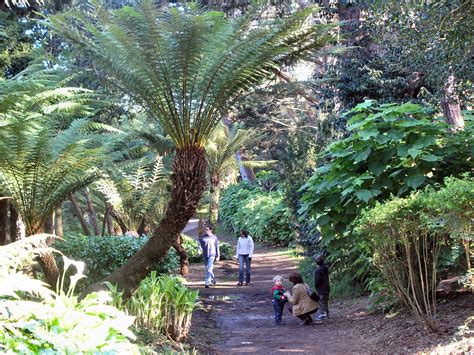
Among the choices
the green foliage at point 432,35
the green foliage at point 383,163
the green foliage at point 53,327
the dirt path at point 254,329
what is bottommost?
the dirt path at point 254,329

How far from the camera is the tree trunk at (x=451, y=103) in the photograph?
31.8ft

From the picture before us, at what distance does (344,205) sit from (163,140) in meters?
11.4

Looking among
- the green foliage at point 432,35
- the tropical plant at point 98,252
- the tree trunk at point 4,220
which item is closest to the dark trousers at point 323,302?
the tropical plant at point 98,252

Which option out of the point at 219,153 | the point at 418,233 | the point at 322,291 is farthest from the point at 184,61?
the point at 219,153

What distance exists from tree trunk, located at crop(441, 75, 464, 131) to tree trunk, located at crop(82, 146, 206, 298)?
4.46 metres

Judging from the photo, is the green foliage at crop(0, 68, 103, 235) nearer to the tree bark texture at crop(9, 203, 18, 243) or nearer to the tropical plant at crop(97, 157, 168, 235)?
the tree bark texture at crop(9, 203, 18, 243)

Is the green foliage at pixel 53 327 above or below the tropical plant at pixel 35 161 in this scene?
below

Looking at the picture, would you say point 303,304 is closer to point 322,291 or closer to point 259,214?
point 322,291

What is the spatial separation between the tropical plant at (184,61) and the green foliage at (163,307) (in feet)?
0.89

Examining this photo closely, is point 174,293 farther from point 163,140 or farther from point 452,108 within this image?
point 163,140

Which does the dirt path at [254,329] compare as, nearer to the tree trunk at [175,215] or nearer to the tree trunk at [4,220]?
the tree trunk at [175,215]

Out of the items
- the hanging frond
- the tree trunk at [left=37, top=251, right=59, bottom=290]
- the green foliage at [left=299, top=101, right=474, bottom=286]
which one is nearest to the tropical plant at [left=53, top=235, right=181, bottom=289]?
the tree trunk at [left=37, top=251, right=59, bottom=290]

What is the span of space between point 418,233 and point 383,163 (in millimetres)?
1363

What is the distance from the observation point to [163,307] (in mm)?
6949
